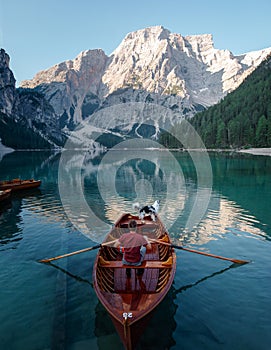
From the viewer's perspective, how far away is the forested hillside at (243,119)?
406 feet

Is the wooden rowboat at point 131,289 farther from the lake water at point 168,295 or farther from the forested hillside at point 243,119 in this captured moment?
the forested hillside at point 243,119

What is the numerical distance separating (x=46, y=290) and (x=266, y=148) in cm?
12119

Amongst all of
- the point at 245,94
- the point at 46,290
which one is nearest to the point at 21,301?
the point at 46,290

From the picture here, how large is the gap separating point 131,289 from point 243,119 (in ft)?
485

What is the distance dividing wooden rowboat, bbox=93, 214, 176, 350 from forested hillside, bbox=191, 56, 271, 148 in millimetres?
118621

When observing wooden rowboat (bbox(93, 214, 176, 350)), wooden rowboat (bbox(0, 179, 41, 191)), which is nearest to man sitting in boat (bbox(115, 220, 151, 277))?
wooden rowboat (bbox(93, 214, 176, 350))

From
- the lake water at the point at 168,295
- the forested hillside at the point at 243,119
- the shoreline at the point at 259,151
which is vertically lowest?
the lake water at the point at 168,295

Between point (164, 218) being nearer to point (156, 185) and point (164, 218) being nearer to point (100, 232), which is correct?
point (100, 232)

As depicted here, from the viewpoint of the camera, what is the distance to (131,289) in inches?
399

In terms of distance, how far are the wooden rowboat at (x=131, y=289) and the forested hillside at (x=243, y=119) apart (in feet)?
389

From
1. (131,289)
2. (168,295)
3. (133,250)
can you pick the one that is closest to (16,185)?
(133,250)

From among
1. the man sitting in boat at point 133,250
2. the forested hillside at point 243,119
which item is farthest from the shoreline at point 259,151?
the man sitting in boat at point 133,250

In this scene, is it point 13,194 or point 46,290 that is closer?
point 46,290

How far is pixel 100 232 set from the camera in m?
21.1
